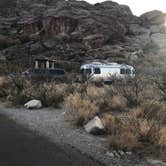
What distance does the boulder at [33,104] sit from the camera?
16.1m

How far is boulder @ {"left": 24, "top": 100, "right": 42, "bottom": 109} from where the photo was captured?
16.1m

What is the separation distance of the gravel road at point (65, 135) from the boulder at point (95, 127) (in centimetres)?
21

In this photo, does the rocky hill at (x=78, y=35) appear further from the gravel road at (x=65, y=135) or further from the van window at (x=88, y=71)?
the gravel road at (x=65, y=135)

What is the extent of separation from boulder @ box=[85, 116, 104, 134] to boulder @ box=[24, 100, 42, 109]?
5632mm

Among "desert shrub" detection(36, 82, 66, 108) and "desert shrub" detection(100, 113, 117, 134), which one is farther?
"desert shrub" detection(36, 82, 66, 108)

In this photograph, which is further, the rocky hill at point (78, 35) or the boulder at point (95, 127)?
the rocky hill at point (78, 35)

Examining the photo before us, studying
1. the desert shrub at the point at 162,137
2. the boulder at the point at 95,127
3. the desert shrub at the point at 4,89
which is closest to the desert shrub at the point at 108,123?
the boulder at the point at 95,127

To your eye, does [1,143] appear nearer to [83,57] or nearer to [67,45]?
[83,57]

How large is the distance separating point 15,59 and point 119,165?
1527 inches

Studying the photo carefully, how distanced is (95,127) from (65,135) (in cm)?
102

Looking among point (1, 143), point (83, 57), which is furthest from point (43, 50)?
point (1, 143)

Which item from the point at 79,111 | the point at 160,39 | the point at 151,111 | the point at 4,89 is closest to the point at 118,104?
the point at 151,111

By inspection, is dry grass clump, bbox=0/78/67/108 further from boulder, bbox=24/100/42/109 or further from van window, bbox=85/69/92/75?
van window, bbox=85/69/92/75

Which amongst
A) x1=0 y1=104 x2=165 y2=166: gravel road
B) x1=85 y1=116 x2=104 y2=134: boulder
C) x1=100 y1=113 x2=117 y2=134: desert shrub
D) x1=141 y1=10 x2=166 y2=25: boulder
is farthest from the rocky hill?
x1=85 y1=116 x2=104 y2=134: boulder
